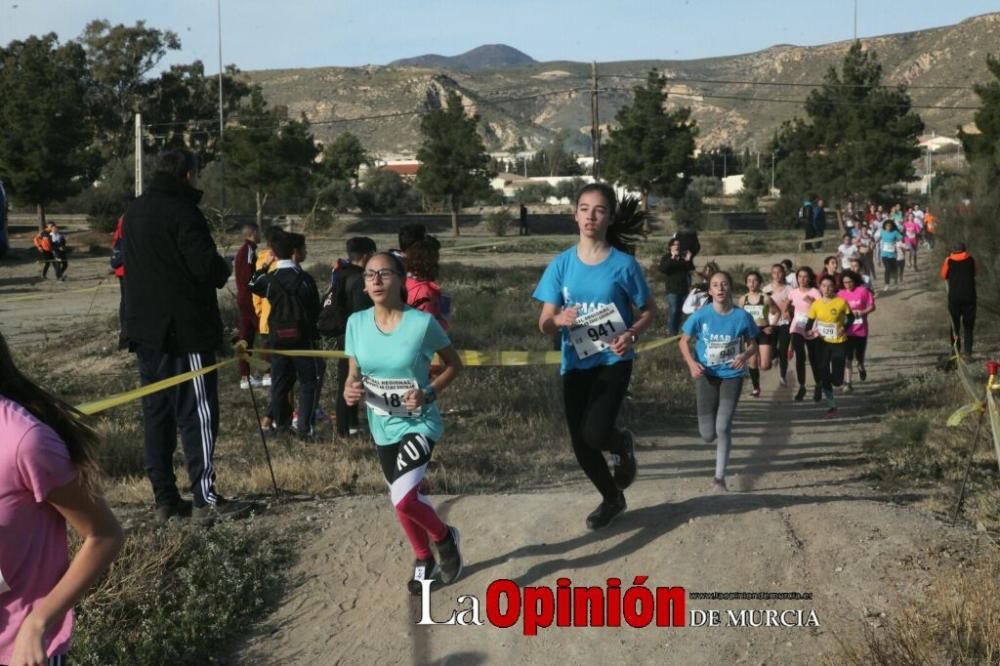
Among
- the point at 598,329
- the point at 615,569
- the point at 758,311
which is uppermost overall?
the point at 598,329

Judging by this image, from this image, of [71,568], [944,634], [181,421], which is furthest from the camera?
[181,421]

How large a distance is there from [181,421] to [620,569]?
2.64m

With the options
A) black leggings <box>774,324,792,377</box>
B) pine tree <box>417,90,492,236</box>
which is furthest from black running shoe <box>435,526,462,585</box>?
pine tree <box>417,90,492,236</box>

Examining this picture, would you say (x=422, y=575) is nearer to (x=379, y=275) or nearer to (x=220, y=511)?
(x=379, y=275)

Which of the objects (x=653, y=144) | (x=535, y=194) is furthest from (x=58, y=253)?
(x=535, y=194)

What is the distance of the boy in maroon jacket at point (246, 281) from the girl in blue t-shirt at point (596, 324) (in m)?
4.46

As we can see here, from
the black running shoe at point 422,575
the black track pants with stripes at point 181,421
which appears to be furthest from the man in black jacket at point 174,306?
the black running shoe at point 422,575

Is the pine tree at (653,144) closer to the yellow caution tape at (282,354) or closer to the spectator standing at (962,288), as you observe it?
the spectator standing at (962,288)

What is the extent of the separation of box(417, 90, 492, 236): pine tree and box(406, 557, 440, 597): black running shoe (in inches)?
2161

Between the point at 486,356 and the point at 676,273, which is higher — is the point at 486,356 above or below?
below

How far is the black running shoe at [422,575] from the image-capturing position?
6336mm

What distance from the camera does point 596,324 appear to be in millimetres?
6781

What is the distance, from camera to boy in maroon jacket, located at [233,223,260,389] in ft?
35.8

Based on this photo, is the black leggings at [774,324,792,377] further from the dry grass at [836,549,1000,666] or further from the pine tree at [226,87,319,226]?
the pine tree at [226,87,319,226]
